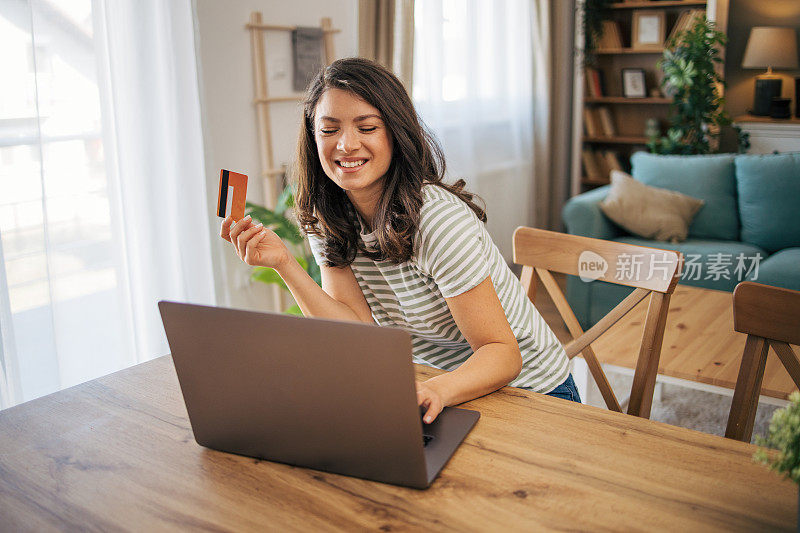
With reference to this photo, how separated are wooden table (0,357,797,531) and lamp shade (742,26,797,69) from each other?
4206 mm

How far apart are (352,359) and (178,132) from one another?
1.84 metres

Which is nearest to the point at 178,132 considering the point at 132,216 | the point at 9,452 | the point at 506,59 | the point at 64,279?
the point at 132,216

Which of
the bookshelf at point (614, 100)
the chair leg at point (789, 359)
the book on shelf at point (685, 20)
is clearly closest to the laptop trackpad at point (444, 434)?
the chair leg at point (789, 359)

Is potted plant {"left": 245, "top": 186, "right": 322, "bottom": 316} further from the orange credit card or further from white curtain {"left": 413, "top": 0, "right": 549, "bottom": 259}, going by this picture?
the orange credit card

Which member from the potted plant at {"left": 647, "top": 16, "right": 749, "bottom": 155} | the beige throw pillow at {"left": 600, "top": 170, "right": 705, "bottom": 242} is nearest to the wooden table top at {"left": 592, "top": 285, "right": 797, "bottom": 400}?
the beige throw pillow at {"left": 600, "top": 170, "right": 705, "bottom": 242}

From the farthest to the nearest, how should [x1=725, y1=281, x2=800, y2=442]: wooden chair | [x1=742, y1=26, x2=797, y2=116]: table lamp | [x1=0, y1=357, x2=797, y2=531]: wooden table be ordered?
1. [x1=742, y1=26, x2=797, y2=116]: table lamp
2. [x1=725, y1=281, x2=800, y2=442]: wooden chair
3. [x1=0, y1=357, x2=797, y2=531]: wooden table

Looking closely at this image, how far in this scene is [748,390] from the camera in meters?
1.12

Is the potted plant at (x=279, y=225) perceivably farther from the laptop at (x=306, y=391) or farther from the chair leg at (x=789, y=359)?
the chair leg at (x=789, y=359)

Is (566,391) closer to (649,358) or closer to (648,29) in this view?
(649,358)

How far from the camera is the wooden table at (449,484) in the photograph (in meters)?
0.78

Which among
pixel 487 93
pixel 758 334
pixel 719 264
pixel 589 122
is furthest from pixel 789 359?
pixel 589 122

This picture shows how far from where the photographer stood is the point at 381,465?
854 millimetres

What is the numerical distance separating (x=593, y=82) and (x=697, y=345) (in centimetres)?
347

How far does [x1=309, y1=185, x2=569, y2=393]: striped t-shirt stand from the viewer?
3.89 ft
